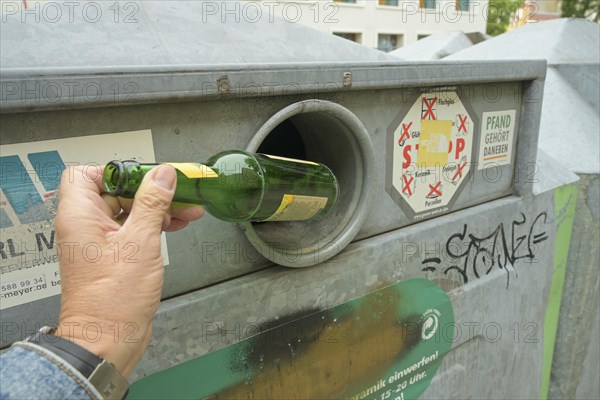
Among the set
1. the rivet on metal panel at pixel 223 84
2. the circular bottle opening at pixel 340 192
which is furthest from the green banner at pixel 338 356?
the rivet on metal panel at pixel 223 84

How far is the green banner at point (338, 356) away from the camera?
137 cm

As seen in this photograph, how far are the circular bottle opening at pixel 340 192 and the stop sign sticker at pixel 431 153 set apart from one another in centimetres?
18

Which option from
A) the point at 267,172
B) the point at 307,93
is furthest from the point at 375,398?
the point at 307,93

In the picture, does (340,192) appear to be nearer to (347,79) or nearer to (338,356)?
(347,79)

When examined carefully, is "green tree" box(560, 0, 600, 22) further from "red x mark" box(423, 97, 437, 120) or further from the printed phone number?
the printed phone number

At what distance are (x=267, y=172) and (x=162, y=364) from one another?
57cm

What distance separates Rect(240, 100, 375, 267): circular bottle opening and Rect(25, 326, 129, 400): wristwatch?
579 millimetres

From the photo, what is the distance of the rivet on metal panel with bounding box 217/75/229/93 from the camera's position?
122 centimetres

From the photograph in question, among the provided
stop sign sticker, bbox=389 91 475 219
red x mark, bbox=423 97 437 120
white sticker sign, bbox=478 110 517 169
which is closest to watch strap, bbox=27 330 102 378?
stop sign sticker, bbox=389 91 475 219

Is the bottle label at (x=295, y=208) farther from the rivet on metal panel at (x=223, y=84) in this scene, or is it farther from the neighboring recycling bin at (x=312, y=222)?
the rivet on metal panel at (x=223, y=84)

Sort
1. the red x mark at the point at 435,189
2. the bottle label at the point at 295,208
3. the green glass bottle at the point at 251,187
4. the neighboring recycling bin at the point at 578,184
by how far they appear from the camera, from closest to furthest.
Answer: the green glass bottle at the point at 251,187, the bottle label at the point at 295,208, the red x mark at the point at 435,189, the neighboring recycling bin at the point at 578,184

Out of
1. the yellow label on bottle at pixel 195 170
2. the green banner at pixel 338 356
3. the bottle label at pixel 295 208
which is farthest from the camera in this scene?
the green banner at pixel 338 356

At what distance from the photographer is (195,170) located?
1073 mm

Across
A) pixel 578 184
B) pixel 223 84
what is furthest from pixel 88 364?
pixel 578 184
